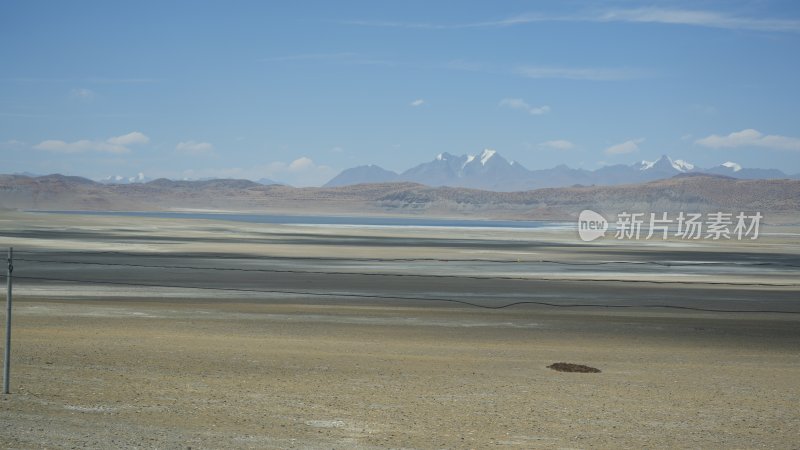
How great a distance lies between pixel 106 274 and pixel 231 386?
71.5 ft

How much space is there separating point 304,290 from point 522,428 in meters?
18.7

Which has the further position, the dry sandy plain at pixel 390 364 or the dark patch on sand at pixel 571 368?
the dark patch on sand at pixel 571 368

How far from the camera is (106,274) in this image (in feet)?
108

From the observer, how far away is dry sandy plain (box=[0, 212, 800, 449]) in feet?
34.4

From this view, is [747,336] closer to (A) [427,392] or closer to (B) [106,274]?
(A) [427,392]

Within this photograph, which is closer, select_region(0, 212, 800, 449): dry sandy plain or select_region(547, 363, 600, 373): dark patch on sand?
select_region(0, 212, 800, 449): dry sandy plain

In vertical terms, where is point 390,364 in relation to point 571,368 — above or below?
below

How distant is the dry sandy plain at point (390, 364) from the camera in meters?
10.5

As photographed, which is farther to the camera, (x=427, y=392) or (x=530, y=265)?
(x=530, y=265)

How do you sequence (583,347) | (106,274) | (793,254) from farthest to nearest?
1. (793,254)
2. (106,274)
3. (583,347)

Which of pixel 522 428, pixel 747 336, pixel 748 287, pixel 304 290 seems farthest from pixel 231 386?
pixel 748 287

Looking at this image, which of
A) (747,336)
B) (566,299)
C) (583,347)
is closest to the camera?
(583,347)

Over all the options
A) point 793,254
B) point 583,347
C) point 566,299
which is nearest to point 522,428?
point 583,347

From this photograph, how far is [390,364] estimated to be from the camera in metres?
15.0
